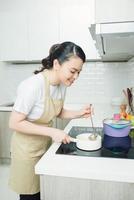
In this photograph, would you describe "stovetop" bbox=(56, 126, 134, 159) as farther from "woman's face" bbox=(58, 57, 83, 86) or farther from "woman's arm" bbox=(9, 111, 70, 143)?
"woman's face" bbox=(58, 57, 83, 86)

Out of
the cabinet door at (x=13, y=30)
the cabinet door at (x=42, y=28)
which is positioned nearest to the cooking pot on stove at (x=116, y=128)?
the cabinet door at (x=42, y=28)

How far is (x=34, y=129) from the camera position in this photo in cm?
110

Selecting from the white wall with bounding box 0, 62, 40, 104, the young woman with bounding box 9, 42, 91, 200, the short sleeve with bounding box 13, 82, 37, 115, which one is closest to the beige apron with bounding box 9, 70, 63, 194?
the young woman with bounding box 9, 42, 91, 200

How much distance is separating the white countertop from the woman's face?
0.40 meters

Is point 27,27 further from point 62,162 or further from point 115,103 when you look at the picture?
point 62,162

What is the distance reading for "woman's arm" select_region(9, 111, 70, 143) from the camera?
1.09m

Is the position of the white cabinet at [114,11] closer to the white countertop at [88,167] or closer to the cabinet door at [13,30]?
the white countertop at [88,167]

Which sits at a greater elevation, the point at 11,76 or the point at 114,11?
the point at 114,11

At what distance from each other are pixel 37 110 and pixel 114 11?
0.61 m

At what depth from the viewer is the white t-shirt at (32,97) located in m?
1.11

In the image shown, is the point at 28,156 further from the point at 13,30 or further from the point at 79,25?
the point at 13,30

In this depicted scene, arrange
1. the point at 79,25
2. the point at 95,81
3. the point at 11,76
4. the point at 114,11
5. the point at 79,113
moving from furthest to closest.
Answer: the point at 11,76, the point at 95,81, the point at 79,25, the point at 79,113, the point at 114,11

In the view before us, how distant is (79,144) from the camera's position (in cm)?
108

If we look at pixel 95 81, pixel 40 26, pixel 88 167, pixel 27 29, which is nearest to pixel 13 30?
pixel 27 29
